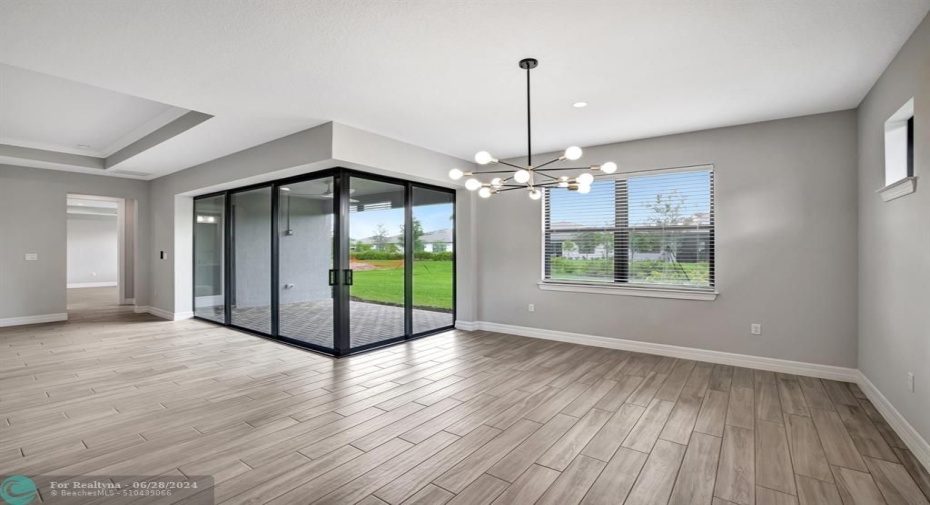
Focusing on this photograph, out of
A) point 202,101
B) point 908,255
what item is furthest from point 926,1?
point 202,101

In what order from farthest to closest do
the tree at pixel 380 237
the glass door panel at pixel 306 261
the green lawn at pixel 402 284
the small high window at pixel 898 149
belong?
the tree at pixel 380 237 → the green lawn at pixel 402 284 → the glass door panel at pixel 306 261 → the small high window at pixel 898 149

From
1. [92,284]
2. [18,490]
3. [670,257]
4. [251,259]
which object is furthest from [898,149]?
[92,284]

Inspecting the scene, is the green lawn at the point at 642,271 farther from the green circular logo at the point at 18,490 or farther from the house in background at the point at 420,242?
the green circular logo at the point at 18,490

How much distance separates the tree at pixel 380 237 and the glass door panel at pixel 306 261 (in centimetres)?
58

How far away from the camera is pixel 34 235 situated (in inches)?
263

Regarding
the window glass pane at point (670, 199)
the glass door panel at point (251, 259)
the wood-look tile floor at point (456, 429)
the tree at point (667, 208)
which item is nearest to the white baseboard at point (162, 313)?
the glass door panel at point (251, 259)

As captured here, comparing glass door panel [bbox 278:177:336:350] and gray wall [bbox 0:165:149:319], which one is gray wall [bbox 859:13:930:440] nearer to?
glass door panel [bbox 278:177:336:350]

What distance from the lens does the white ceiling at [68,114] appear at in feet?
12.8

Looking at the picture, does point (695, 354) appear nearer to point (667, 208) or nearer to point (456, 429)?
point (667, 208)

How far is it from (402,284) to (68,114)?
427cm

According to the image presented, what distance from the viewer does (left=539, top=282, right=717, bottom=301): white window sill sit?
458 cm

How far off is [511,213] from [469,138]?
1.46 meters

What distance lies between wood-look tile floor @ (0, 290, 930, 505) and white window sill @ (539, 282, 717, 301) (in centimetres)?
77

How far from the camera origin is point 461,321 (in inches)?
249
